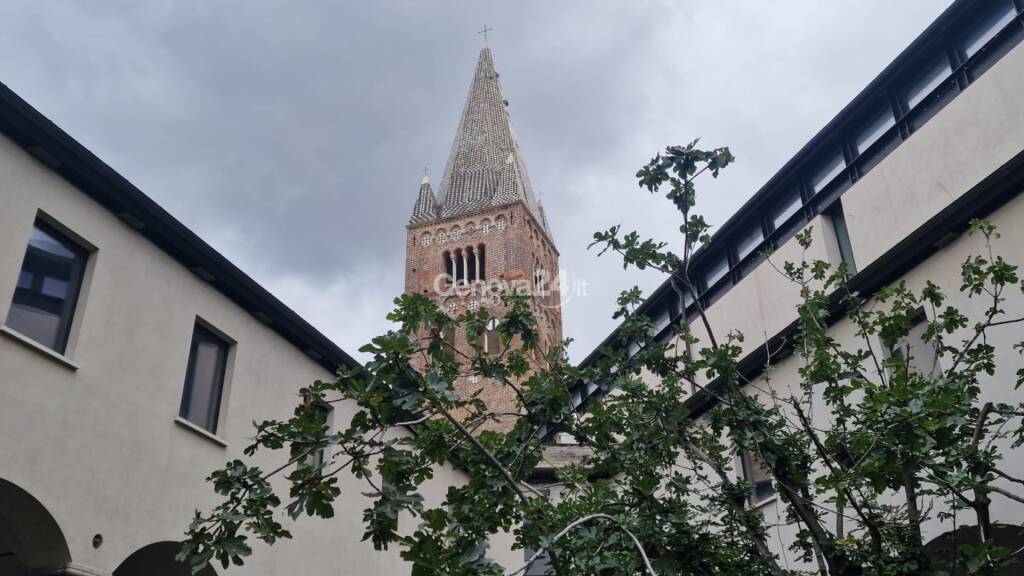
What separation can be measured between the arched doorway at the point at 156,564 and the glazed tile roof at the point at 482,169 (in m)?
53.4

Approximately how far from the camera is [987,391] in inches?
424

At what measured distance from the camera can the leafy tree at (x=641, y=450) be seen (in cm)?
677

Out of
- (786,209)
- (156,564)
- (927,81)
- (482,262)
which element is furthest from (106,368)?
(482,262)

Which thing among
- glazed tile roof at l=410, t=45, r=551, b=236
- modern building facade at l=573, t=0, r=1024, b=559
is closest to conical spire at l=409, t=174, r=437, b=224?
glazed tile roof at l=410, t=45, r=551, b=236

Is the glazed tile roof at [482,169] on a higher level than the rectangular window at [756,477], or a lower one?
higher

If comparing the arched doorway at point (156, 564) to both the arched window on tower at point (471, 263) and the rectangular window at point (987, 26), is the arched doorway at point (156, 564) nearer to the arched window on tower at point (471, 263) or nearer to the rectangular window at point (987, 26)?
the rectangular window at point (987, 26)

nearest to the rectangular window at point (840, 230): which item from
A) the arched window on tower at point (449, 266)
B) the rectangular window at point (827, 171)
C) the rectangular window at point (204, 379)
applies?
the rectangular window at point (827, 171)

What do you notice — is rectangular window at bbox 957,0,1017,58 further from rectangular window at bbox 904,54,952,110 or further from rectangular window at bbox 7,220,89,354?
rectangular window at bbox 7,220,89,354

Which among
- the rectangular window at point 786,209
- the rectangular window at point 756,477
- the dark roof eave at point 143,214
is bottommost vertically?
the rectangular window at point 756,477

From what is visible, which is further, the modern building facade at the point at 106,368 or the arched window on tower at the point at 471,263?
the arched window on tower at the point at 471,263

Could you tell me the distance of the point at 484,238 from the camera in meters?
64.0

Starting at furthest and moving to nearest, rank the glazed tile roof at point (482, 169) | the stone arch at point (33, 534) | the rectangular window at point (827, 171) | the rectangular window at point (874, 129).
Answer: the glazed tile roof at point (482, 169) < the rectangular window at point (827, 171) < the rectangular window at point (874, 129) < the stone arch at point (33, 534)

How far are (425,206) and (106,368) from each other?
5627 cm

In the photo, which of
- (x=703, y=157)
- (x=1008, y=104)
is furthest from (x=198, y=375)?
(x=1008, y=104)
